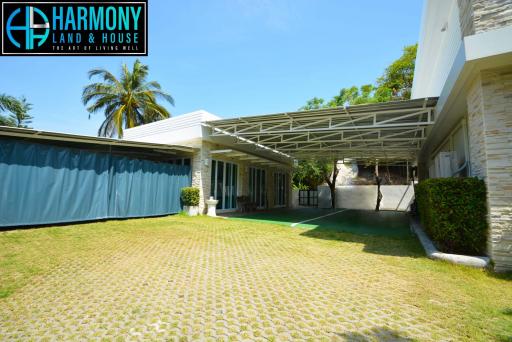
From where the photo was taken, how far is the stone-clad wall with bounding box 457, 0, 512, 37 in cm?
422

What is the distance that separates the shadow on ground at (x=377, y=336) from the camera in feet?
7.65

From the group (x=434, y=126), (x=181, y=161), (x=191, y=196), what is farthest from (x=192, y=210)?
(x=434, y=126)

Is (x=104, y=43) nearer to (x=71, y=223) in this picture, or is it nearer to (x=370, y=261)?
(x=71, y=223)

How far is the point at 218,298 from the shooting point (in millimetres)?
3227

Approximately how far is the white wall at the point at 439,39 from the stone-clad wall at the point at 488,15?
1092 millimetres

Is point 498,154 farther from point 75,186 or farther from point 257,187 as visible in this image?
point 257,187

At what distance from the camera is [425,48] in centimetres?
931

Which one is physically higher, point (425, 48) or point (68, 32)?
point (425, 48)

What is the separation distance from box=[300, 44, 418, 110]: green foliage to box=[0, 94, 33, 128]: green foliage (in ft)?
98.8

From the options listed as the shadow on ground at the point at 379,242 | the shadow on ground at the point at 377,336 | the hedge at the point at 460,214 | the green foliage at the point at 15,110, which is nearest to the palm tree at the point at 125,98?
the green foliage at the point at 15,110

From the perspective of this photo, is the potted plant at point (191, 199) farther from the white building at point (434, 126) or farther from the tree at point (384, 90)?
the tree at point (384, 90)

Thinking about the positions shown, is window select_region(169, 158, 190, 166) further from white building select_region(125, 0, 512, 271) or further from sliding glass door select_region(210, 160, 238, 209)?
sliding glass door select_region(210, 160, 238, 209)

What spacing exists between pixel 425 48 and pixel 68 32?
11.6 meters

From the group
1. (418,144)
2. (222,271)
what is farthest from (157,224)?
(418,144)
